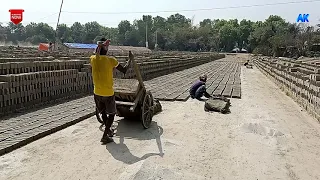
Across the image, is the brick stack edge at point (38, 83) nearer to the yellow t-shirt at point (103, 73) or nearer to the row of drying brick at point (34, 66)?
the row of drying brick at point (34, 66)

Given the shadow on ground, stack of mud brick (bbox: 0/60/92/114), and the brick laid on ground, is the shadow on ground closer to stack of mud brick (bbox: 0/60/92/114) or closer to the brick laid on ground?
the brick laid on ground

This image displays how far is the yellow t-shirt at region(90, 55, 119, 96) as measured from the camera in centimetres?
471

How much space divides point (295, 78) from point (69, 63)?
721cm

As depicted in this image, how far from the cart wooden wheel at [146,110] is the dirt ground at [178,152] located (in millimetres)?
139

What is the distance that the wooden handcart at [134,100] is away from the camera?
549 cm

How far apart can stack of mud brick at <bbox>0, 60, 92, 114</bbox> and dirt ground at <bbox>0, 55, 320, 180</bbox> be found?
181 cm

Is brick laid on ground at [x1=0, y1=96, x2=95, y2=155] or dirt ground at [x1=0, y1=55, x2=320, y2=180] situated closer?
dirt ground at [x1=0, y1=55, x2=320, y2=180]

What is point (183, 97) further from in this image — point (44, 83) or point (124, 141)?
point (124, 141)

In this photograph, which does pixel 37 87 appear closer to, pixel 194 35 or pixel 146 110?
pixel 146 110

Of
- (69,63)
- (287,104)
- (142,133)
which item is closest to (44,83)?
(69,63)

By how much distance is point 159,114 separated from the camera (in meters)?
7.09

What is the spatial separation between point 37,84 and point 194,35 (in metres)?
89.3

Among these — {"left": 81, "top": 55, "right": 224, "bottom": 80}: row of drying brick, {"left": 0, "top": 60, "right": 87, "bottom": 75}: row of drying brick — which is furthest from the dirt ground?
{"left": 81, "top": 55, "right": 224, "bottom": 80}: row of drying brick

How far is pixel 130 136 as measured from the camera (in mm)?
5301
